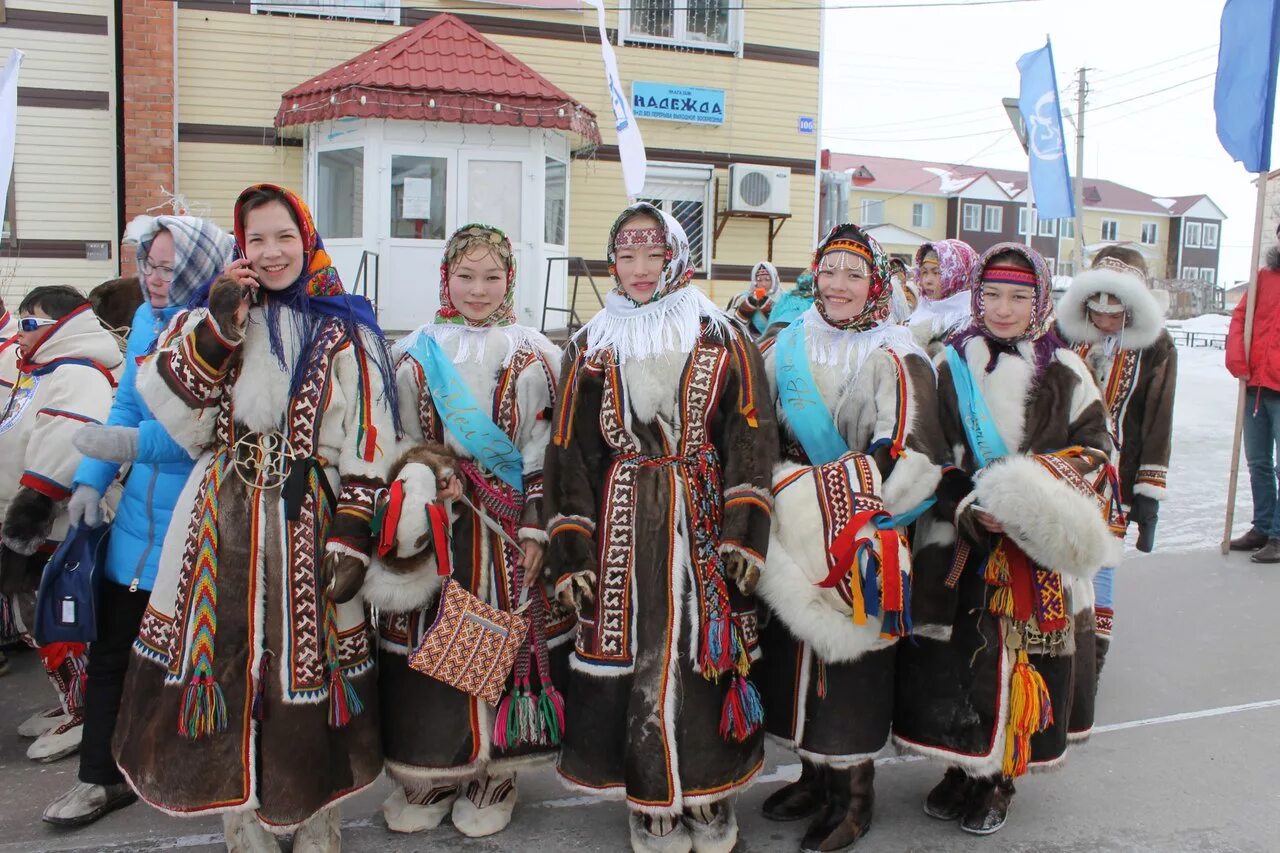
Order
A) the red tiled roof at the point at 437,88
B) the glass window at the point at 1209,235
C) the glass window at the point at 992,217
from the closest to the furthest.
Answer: the red tiled roof at the point at 437,88 → the glass window at the point at 992,217 → the glass window at the point at 1209,235

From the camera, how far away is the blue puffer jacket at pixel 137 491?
298 centimetres

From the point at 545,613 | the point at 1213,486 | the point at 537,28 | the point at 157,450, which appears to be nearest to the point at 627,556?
the point at 545,613

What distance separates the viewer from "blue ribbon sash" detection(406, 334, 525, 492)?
3.01 meters

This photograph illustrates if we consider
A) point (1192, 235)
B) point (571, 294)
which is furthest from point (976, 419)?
point (1192, 235)

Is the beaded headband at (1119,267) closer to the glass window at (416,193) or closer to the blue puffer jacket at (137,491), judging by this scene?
the blue puffer jacket at (137,491)

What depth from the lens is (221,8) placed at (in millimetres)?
10695

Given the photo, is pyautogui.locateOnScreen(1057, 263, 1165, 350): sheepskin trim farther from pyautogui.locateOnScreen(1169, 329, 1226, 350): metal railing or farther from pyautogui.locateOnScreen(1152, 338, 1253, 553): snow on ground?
pyautogui.locateOnScreen(1169, 329, 1226, 350): metal railing

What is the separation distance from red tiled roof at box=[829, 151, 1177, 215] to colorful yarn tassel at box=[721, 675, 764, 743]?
4377 centimetres

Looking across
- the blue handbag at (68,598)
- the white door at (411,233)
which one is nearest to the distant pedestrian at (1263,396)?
the blue handbag at (68,598)

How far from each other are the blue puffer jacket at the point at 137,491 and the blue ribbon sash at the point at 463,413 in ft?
2.41

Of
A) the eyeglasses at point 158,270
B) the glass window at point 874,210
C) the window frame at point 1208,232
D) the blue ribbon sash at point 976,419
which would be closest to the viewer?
the blue ribbon sash at point 976,419

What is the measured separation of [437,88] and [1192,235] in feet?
192

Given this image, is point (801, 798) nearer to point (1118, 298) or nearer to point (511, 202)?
point (1118, 298)

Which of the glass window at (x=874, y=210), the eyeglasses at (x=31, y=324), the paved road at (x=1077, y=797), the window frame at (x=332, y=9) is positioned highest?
the glass window at (x=874, y=210)
